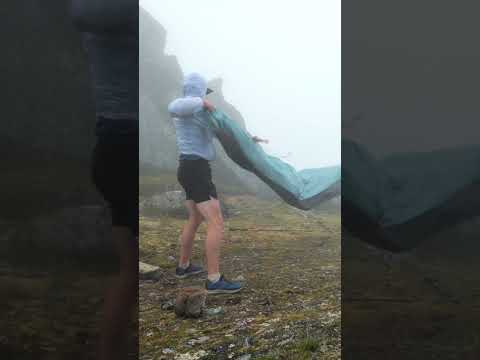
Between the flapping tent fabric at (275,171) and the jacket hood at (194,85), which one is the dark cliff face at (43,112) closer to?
the jacket hood at (194,85)

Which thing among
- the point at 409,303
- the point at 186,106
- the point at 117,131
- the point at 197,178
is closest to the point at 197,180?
the point at 197,178

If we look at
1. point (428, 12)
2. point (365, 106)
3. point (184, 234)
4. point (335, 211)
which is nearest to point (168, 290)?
point (184, 234)

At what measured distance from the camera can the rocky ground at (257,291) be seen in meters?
2.65

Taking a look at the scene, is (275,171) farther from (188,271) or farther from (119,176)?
(119,176)

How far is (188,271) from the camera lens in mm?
2729

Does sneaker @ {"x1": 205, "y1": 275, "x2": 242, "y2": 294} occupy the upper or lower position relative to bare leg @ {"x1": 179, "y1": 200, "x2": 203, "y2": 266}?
lower

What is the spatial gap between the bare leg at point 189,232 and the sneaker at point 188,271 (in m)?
0.06

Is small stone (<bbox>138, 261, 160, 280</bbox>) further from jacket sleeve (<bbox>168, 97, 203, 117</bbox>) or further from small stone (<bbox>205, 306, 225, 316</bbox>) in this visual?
jacket sleeve (<bbox>168, 97, 203, 117</bbox>)

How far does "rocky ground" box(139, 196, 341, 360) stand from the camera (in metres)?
2.65

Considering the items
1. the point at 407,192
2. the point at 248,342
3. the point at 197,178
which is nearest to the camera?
the point at 248,342

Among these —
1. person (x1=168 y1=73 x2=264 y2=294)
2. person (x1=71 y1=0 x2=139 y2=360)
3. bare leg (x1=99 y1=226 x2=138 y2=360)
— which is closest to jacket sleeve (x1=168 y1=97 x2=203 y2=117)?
person (x1=168 y1=73 x2=264 y2=294)

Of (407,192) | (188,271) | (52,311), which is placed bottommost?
(52,311)

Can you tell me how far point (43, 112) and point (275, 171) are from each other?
4.88ft

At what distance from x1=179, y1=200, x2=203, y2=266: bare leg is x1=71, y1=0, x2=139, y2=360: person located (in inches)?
11.1
